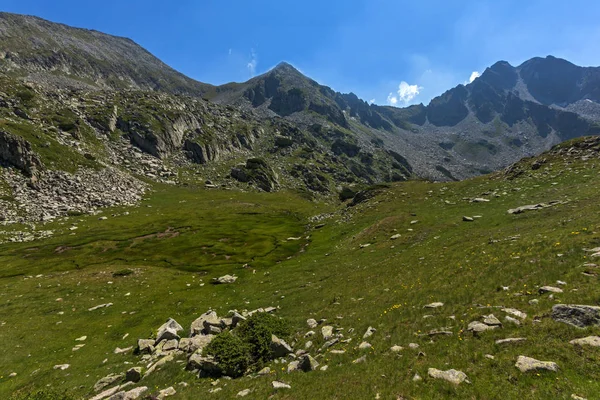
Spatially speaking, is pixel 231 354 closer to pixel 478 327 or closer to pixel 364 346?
pixel 364 346

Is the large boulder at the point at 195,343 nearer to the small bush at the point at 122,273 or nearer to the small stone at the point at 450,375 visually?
the small stone at the point at 450,375

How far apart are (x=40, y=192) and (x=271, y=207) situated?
94.2 metres

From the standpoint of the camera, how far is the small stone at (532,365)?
11771mm

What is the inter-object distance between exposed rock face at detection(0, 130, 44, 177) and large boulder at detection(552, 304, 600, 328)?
16594cm

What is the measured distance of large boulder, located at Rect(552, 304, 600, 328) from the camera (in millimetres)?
13758

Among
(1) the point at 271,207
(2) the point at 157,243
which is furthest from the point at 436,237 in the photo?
(1) the point at 271,207

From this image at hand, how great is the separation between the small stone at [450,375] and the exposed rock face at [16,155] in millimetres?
161915

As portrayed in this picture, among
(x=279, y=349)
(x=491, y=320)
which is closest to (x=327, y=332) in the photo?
(x=279, y=349)

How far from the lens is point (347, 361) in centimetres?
1758

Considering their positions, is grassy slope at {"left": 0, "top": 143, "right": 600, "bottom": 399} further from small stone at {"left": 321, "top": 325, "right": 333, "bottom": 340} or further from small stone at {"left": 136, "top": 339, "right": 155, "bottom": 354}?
small stone at {"left": 136, "top": 339, "right": 155, "bottom": 354}

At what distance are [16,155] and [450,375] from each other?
171m

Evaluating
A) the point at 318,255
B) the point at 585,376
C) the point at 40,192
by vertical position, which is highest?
the point at 40,192

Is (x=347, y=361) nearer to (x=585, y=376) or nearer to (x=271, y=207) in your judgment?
(x=585, y=376)

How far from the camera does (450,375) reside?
13266 millimetres
